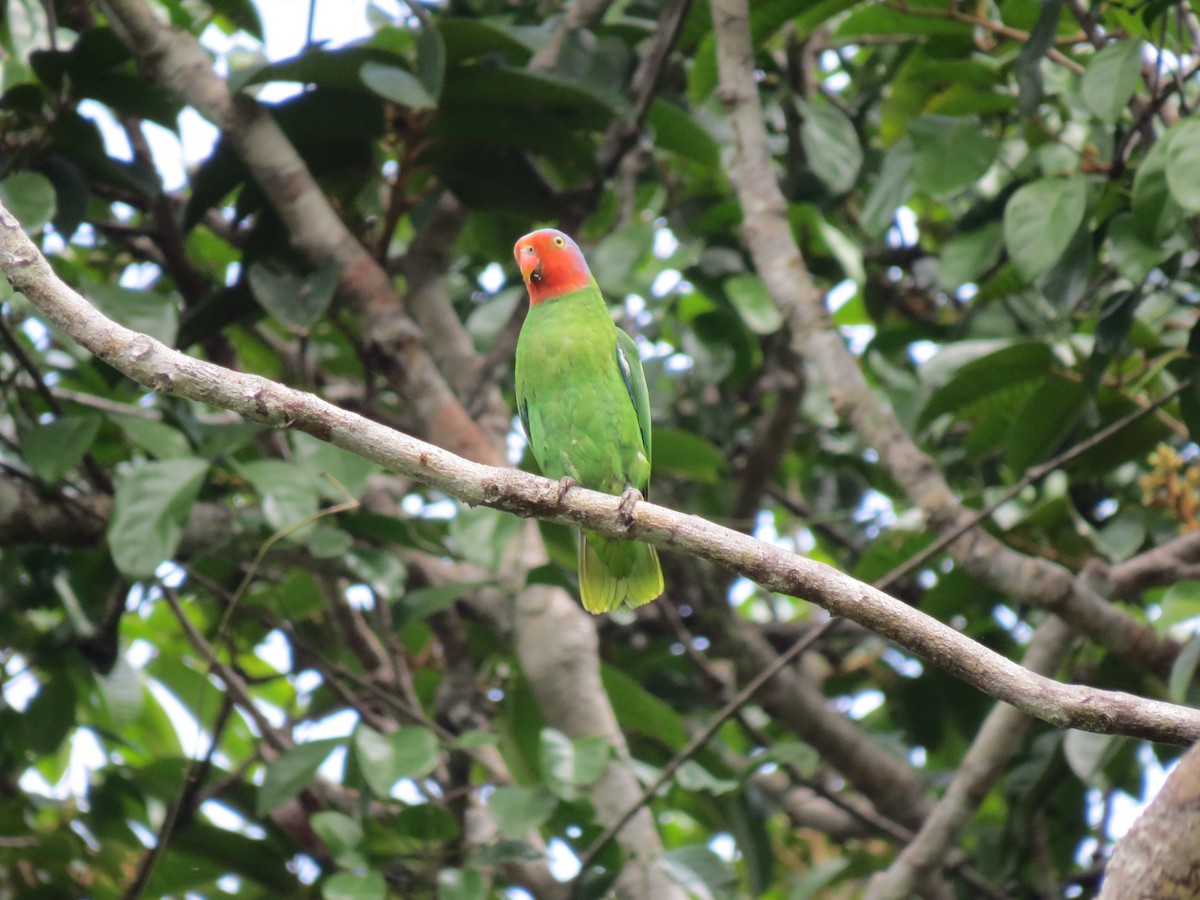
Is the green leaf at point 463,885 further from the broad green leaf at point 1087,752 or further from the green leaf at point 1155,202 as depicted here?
the green leaf at point 1155,202

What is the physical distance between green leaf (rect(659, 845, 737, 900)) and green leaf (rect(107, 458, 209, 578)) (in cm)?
155

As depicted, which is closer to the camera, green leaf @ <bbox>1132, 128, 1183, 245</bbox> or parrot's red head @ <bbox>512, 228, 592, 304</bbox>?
green leaf @ <bbox>1132, 128, 1183, 245</bbox>

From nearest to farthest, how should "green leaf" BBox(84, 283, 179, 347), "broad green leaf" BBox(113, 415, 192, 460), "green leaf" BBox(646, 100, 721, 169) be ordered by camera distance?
"broad green leaf" BBox(113, 415, 192, 460), "green leaf" BBox(84, 283, 179, 347), "green leaf" BBox(646, 100, 721, 169)

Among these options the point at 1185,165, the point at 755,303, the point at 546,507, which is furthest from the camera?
the point at 755,303

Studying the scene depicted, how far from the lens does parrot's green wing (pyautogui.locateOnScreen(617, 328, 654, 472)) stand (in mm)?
3795

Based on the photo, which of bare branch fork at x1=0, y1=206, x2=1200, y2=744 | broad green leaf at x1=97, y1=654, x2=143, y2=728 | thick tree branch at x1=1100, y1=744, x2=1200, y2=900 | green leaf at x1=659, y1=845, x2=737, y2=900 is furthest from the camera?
broad green leaf at x1=97, y1=654, x2=143, y2=728

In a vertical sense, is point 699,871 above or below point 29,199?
below

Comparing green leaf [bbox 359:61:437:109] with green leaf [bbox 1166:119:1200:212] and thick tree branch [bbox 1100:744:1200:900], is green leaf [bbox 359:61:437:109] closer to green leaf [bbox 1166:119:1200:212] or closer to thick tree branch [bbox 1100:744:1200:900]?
green leaf [bbox 1166:119:1200:212]

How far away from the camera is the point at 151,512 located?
11.1ft

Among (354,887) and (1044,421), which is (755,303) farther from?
(354,887)

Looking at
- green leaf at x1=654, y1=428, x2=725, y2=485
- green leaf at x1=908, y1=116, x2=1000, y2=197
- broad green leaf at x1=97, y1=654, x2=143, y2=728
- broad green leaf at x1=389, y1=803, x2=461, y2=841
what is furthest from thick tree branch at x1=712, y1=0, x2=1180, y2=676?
broad green leaf at x1=97, y1=654, x2=143, y2=728

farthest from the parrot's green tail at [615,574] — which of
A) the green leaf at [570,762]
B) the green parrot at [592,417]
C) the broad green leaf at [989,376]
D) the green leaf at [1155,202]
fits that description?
the green leaf at [1155,202]

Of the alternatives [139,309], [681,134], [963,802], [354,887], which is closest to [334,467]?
[139,309]

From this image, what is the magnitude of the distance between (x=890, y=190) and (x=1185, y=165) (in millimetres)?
1197
